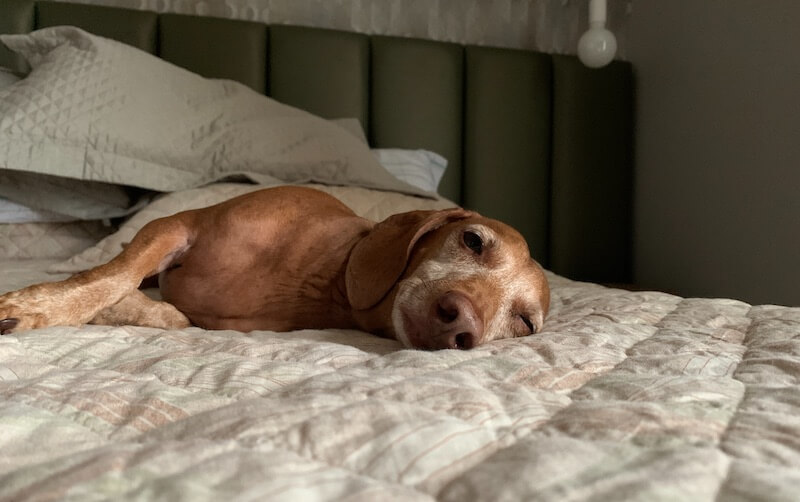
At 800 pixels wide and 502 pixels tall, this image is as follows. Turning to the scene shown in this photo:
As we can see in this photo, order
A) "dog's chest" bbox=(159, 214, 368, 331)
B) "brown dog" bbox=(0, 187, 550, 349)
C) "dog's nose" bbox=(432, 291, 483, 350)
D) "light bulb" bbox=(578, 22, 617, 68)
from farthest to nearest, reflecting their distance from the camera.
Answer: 1. "light bulb" bbox=(578, 22, 617, 68)
2. "dog's chest" bbox=(159, 214, 368, 331)
3. "brown dog" bbox=(0, 187, 550, 349)
4. "dog's nose" bbox=(432, 291, 483, 350)

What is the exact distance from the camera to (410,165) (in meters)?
2.64

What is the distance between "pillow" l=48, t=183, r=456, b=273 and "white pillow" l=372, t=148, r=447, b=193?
1.00ft

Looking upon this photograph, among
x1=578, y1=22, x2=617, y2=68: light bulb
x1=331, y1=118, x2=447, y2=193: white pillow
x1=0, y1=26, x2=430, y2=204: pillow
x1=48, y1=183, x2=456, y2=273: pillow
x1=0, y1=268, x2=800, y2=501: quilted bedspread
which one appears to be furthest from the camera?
x1=578, y1=22, x2=617, y2=68: light bulb

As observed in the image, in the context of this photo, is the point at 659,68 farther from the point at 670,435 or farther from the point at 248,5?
the point at 670,435

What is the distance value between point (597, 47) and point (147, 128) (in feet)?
6.27

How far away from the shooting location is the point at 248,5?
291 centimetres

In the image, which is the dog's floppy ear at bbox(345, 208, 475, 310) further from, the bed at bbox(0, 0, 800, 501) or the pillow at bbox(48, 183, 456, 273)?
the pillow at bbox(48, 183, 456, 273)

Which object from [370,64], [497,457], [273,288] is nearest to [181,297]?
[273,288]

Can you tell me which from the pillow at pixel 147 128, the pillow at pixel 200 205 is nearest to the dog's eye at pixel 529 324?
the pillow at pixel 200 205

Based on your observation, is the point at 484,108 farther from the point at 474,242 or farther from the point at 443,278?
the point at 443,278

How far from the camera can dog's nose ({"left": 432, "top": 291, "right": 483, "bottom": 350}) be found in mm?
1092

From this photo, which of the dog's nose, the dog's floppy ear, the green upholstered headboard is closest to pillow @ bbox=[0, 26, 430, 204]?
the green upholstered headboard

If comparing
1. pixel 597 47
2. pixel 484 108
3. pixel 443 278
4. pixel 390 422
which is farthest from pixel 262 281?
pixel 597 47

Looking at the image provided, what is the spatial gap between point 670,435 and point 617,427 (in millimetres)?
45
